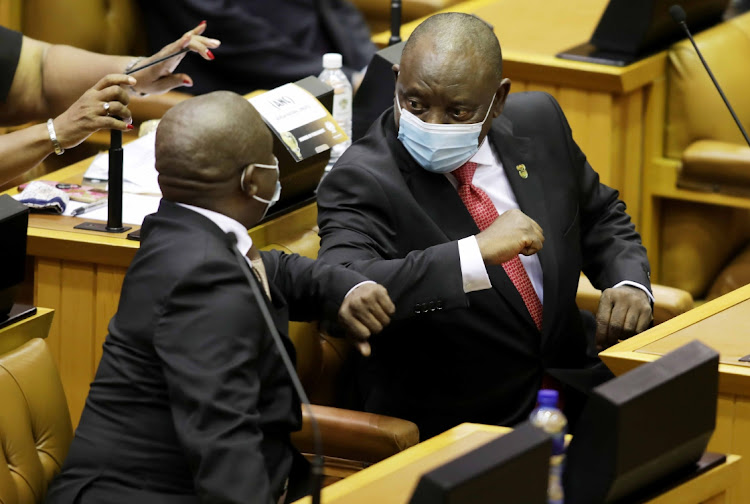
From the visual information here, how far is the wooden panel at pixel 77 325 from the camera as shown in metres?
2.60

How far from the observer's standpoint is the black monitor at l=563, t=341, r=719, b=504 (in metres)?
1.59

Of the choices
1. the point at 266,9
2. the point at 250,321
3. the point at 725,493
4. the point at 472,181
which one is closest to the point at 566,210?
the point at 472,181

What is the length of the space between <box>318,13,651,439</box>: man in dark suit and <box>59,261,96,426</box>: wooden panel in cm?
54

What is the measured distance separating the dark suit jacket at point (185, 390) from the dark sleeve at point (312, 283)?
0.08 meters

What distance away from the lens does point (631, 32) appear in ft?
12.2

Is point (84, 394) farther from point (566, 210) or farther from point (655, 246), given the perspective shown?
point (655, 246)

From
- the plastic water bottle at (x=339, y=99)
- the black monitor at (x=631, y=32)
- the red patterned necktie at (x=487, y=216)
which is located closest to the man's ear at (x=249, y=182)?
the red patterned necktie at (x=487, y=216)

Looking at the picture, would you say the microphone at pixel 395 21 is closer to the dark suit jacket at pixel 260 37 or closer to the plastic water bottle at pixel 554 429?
the dark suit jacket at pixel 260 37

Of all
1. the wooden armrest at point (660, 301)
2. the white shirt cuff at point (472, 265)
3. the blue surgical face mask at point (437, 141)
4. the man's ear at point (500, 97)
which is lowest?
the wooden armrest at point (660, 301)

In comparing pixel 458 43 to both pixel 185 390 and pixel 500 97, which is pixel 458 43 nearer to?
pixel 500 97

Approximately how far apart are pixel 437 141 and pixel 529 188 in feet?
0.92

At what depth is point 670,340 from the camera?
212 cm

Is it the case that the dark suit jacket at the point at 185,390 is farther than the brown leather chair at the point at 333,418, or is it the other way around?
the brown leather chair at the point at 333,418

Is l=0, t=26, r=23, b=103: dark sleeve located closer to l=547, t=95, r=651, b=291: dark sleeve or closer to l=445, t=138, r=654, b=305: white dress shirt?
l=445, t=138, r=654, b=305: white dress shirt
